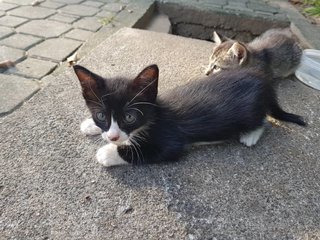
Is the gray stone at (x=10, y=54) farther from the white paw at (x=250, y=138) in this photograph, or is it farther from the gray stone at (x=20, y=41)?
the white paw at (x=250, y=138)

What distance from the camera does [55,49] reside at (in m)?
3.67

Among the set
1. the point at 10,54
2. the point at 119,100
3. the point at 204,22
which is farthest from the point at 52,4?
the point at 119,100

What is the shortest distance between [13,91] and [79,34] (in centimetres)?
137

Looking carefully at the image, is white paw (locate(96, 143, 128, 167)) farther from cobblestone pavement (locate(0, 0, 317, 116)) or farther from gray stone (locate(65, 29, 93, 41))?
gray stone (locate(65, 29, 93, 41))

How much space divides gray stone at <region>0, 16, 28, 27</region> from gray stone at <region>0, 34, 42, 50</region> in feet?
1.00

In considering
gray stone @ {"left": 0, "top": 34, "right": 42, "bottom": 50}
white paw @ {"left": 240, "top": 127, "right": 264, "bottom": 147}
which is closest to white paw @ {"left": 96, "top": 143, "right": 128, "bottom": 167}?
white paw @ {"left": 240, "top": 127, "right": 264, "bottom": 147}

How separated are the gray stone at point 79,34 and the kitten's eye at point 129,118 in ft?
6.99

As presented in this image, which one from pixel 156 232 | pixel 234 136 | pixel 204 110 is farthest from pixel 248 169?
pixel 156 232

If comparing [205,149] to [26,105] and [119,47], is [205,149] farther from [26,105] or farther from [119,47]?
[119,47]

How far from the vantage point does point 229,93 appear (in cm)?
249

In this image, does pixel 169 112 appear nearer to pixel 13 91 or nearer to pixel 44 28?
pixel 13 91

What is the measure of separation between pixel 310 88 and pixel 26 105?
8.33 feet

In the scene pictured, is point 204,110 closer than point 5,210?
No

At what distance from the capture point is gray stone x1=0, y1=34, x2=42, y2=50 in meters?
3.62
